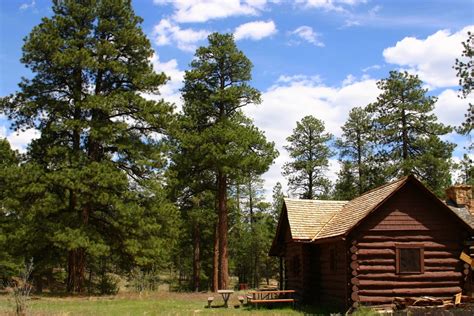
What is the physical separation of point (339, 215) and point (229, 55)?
1568 cm

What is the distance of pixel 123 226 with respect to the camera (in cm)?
2925

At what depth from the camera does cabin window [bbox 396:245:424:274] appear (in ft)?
68.3

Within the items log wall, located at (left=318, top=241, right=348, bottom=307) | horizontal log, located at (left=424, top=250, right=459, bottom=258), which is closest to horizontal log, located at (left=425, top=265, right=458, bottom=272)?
horizontal log, located at (left=424, top=250, right=459, bottom=258)

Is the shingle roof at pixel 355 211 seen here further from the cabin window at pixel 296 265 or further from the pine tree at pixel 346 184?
the pine tree at pixel 346 184

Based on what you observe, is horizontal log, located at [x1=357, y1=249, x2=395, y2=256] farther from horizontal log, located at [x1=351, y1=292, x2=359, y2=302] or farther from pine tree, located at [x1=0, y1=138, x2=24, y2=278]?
pine tree, located at [x1=0, y1=138, x2=24, y2=278]

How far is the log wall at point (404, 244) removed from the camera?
67.4 ft

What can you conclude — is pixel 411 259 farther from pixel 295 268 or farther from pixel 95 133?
pixel 95 133

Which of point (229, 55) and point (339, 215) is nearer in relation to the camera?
point (339, 215)

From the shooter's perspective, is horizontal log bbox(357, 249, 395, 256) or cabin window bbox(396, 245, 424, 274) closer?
horizontal log bbox(357, 249, 395, 256)

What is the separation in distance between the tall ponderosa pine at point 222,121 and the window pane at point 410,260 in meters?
14.1

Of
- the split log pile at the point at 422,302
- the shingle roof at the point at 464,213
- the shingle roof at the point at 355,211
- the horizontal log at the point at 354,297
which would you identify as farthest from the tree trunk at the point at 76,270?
the shingle roof at the point at 464,213

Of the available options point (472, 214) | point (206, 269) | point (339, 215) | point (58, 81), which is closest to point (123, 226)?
point (58, 81)

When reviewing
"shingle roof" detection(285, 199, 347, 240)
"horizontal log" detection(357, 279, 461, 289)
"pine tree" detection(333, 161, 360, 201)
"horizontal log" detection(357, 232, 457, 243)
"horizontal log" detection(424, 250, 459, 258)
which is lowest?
"horizontal log" detection(357, 279, 461, 289)

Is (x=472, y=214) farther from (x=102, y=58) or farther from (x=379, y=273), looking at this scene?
(x=102, y=58)
